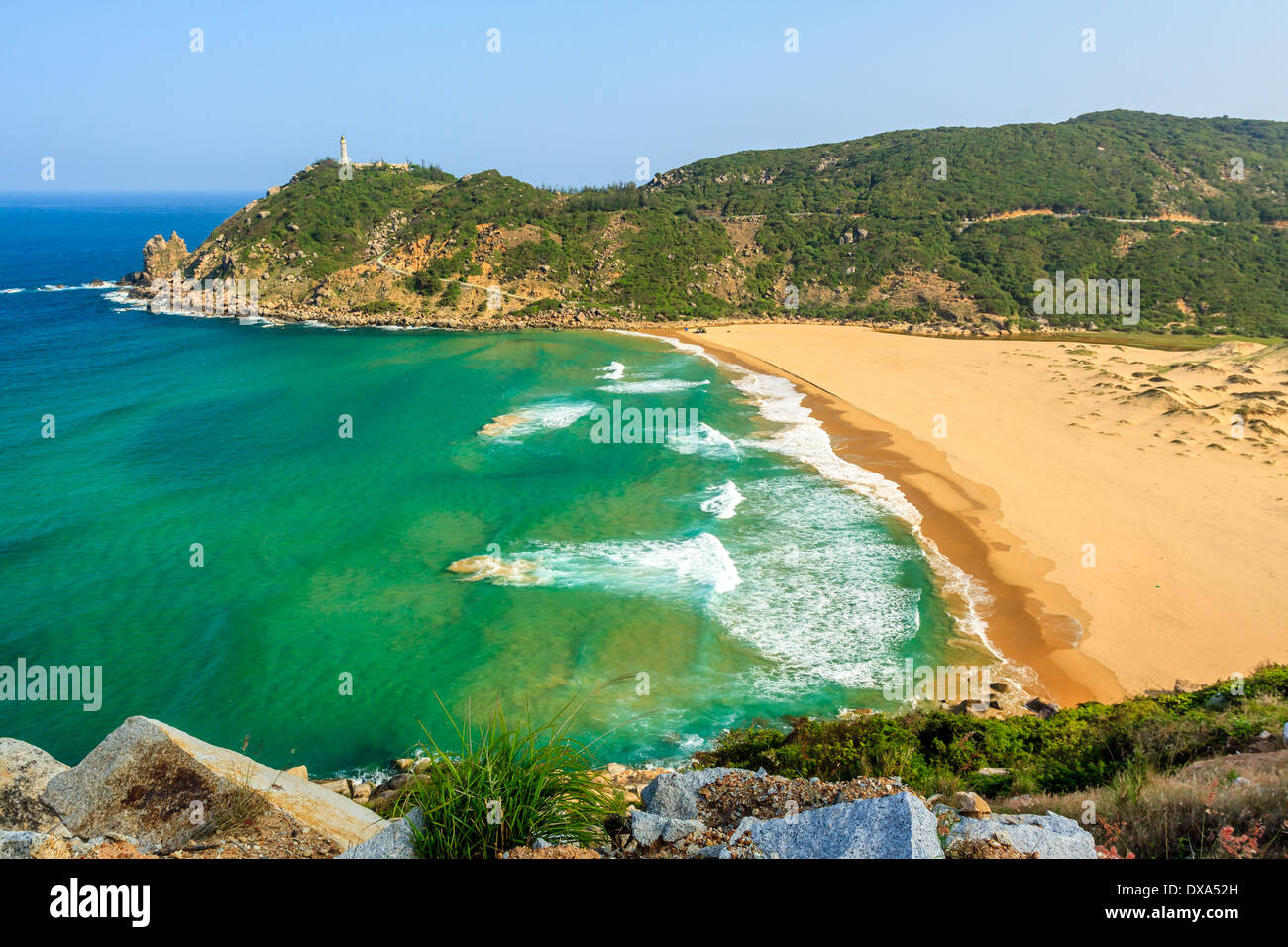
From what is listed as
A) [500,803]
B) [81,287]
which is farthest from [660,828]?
[81,287]

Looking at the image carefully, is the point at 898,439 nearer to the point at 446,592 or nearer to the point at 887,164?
the point at 446,592

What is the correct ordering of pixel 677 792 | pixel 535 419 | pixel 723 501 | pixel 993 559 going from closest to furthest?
pixel 677 792
pixel 993 559
pixel 723 501
pixel 535 419

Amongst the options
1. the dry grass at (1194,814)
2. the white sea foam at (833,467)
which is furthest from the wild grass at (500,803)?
the white sea foam at (833,467)

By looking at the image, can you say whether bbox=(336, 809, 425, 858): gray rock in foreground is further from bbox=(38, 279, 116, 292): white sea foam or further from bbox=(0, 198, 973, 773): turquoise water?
bbox=(38, 279, 116, 292): white sea foam

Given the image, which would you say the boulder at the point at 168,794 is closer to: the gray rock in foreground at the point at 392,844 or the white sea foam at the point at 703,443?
the gray rock in foreground at the point at 392,844

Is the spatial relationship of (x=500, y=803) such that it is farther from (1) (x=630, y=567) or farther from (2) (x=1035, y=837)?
(1) (x=630, y=567)

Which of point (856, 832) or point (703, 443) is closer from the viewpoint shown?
point (856, 832)

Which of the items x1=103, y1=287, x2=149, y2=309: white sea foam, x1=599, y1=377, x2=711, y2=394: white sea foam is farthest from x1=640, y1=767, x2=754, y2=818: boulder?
x1=103, y1=287, x2=149, y2=309: white sea foam

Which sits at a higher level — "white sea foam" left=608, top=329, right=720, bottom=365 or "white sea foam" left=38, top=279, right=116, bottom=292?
"white sea foam" left=38, top=279, right=116, bottom=292
